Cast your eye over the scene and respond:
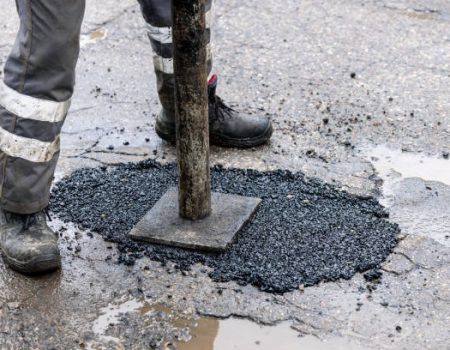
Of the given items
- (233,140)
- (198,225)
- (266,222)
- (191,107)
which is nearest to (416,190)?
(266,222)

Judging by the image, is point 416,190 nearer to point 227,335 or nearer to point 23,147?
point 227,335

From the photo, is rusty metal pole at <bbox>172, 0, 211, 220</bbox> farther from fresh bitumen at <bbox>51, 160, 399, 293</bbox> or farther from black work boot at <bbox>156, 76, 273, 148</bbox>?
black work boot at <bbox>156, 76, 273, 148</bbox>

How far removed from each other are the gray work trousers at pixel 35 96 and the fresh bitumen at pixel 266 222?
15.2 inches

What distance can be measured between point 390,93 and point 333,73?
1.30 ft

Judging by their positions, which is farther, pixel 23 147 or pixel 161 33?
pixel 161 33

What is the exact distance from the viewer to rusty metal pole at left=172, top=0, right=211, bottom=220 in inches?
115

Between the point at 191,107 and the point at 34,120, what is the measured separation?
56 cm

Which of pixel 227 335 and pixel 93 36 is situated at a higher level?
pixel 227 335

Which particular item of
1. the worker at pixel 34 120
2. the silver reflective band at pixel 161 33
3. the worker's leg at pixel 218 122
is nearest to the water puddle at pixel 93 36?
the worker's leg at pixel 218 122

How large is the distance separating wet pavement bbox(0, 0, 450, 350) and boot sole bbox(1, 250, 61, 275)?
1.1 inches

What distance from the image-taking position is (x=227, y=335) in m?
2.73

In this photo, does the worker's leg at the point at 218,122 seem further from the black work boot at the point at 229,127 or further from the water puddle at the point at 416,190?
the water puddle at the point at 416,190

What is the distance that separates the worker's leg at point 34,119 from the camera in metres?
2.80

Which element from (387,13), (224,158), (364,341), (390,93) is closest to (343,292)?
(364,341)
